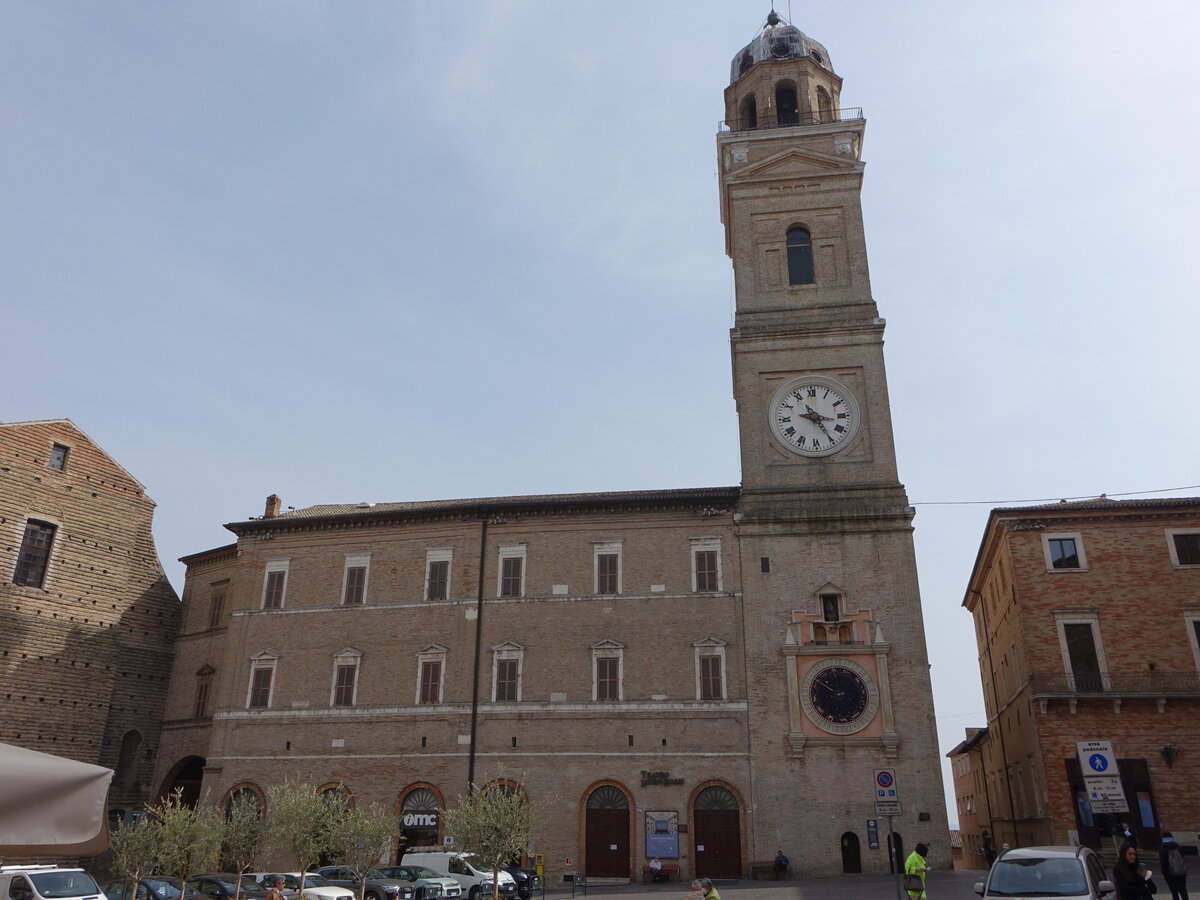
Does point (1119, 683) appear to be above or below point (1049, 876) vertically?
above

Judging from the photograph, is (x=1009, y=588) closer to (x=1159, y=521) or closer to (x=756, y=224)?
(x=1159, y=521)

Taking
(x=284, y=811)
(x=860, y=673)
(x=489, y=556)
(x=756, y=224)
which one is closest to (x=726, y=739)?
(x=860, y=673)

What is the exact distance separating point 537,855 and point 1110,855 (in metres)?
16.2

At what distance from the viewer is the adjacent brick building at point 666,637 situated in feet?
91.7

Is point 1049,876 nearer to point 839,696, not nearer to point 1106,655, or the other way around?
point 839,696

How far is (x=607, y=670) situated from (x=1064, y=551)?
15173mm

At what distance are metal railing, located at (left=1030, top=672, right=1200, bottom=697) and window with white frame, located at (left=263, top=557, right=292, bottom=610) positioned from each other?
25610mm

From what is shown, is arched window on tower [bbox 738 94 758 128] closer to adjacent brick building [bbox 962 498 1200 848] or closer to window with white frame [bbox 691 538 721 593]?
window with white frame [bbox 691 538 721 593]

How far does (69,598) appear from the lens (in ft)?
107

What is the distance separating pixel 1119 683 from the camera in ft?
89.9

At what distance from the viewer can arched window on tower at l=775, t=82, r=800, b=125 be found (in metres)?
37.2

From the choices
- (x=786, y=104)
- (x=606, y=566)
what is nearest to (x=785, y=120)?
(x=786, y=104)

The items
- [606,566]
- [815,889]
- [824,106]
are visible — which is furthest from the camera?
[824,106]

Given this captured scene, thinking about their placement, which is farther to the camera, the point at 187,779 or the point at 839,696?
the point at 187,779
